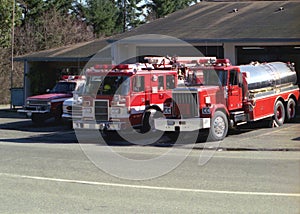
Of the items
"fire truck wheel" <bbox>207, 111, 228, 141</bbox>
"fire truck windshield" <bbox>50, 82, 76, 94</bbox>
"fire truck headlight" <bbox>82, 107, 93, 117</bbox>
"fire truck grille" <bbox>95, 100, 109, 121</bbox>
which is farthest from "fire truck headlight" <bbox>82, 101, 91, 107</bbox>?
"fire truck windshield" <bbox>50, 82, 76, 94</bbox>

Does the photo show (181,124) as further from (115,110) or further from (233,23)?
(233,23)

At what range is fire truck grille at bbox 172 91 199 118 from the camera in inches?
656

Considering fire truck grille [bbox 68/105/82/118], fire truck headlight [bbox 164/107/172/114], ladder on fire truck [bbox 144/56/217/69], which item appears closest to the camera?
fire truck headlight [bbox 164/107/172/114]

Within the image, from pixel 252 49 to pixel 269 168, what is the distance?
14.2 m

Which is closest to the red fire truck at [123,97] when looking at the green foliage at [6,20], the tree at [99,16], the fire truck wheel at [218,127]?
the fire truck wheel at [218,127]

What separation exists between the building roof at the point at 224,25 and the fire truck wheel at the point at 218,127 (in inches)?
248

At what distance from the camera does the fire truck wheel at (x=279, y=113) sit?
783 inches

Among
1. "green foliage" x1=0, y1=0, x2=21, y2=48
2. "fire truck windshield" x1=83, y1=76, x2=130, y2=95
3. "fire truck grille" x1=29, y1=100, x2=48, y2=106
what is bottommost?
"fire truck grille" x1=29, y1=100, x2=48, y2=106

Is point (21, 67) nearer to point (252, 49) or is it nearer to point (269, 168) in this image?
point (252, 49)

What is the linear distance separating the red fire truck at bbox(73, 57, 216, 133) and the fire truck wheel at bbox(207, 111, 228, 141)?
6.39ft

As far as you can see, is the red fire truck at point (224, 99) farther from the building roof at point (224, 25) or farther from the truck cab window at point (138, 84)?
the building roof at point (224, 25)

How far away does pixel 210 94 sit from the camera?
17.0 metres

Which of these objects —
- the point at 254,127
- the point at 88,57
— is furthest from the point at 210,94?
the point at 88,57

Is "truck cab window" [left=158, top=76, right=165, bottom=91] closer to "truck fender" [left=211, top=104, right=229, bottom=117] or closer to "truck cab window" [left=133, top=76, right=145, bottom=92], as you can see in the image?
"truck cab window" [left=133, top=76, right=145, bottom=92]
